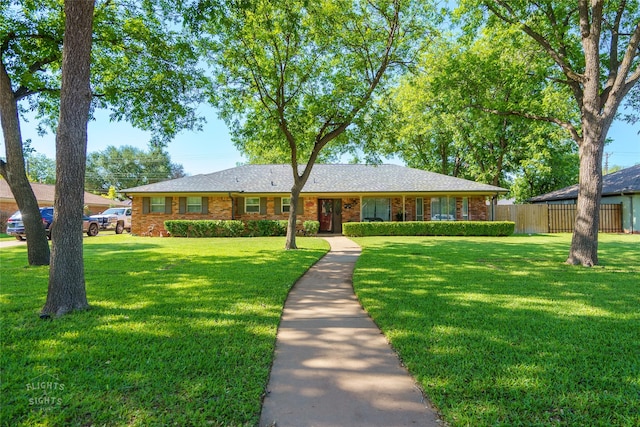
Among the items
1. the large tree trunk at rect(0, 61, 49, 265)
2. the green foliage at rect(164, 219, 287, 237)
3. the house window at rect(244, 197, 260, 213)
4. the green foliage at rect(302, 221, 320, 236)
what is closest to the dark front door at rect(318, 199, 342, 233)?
the green foliage at rect(302, 221, 320, 236)

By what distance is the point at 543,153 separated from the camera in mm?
24406

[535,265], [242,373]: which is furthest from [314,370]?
[535,265]

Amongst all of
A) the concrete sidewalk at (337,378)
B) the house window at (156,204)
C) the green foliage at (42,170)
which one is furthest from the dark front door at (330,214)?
the green foliage at (42,170)

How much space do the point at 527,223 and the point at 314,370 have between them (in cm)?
2205

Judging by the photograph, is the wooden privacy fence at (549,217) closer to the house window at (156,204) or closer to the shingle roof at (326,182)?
the shingle roof at (326,182)

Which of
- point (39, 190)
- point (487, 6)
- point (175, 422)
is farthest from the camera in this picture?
point (39, 190)

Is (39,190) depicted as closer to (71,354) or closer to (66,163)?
(66,163)

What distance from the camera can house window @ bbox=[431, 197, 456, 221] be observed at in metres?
19.8

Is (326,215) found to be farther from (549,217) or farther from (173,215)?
(549,217)

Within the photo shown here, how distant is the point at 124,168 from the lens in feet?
177

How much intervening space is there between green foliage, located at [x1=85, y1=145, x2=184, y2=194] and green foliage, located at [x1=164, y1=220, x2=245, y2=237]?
39771 mm

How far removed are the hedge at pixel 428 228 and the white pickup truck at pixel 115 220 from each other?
1581cm

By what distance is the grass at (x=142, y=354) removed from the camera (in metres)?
2.14

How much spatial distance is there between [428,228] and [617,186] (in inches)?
523
